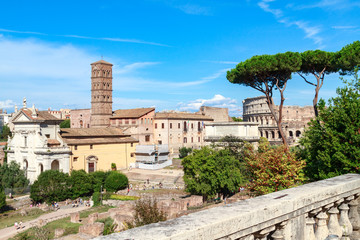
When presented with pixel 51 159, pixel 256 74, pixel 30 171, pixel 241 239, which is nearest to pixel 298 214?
pixel 241 239

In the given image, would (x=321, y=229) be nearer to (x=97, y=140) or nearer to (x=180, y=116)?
(x=97, y=140)

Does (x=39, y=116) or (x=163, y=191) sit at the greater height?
(x=39, y=116)

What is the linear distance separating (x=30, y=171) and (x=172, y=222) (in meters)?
42.6

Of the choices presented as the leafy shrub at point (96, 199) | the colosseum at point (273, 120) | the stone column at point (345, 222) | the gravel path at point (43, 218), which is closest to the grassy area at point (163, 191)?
the leafy shrub at point (96, 199)

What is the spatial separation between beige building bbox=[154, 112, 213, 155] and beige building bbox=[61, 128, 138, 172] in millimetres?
7546

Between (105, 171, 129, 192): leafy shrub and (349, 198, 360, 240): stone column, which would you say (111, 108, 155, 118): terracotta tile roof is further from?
(349, 198, 360, 240): stone column

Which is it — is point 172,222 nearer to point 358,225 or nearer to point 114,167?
point 358,225

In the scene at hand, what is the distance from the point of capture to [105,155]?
149 ft

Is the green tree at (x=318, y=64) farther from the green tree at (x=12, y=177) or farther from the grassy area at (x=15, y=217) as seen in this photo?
the green tree at (x=12, y=177)

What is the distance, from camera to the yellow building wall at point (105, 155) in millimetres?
42094

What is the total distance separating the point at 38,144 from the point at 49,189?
958cm

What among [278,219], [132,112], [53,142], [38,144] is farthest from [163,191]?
[278,219]

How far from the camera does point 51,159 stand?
129ft

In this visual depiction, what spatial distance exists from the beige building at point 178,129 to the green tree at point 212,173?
29.0 meters
